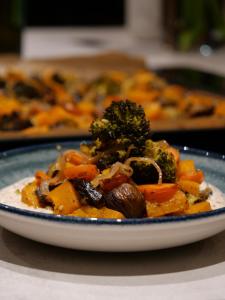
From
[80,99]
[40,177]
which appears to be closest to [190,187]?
[40,177]

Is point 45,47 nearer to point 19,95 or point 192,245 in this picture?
point 19,95

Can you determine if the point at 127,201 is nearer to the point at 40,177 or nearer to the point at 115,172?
the point at 115,172

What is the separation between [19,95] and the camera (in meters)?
2.65

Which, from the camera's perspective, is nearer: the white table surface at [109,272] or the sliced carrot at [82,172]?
the white table surface at [109,272]

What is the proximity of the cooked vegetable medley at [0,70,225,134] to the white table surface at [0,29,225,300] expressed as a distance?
0.86m

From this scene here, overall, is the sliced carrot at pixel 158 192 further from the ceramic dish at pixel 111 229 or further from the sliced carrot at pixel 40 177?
the sliced carrot at pixel 40 177

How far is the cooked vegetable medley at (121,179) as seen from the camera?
1.19m

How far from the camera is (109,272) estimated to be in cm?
113

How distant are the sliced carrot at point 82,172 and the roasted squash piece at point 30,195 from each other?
66mm

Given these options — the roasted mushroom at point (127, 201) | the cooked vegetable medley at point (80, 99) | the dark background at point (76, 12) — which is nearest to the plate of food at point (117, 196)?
the roasted mushroom at point (127, 201)

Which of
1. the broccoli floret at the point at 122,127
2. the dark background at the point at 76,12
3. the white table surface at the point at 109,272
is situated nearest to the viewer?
the white table surface at the point at 109,272

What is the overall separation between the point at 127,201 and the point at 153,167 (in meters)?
0.11

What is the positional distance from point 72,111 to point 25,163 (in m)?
0.95

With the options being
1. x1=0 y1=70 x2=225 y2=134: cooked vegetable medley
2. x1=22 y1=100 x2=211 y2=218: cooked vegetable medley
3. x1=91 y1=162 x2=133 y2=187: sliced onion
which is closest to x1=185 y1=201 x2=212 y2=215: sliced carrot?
x1=22 y1=100 x2=211 y2=218: cooked vegetable medley
